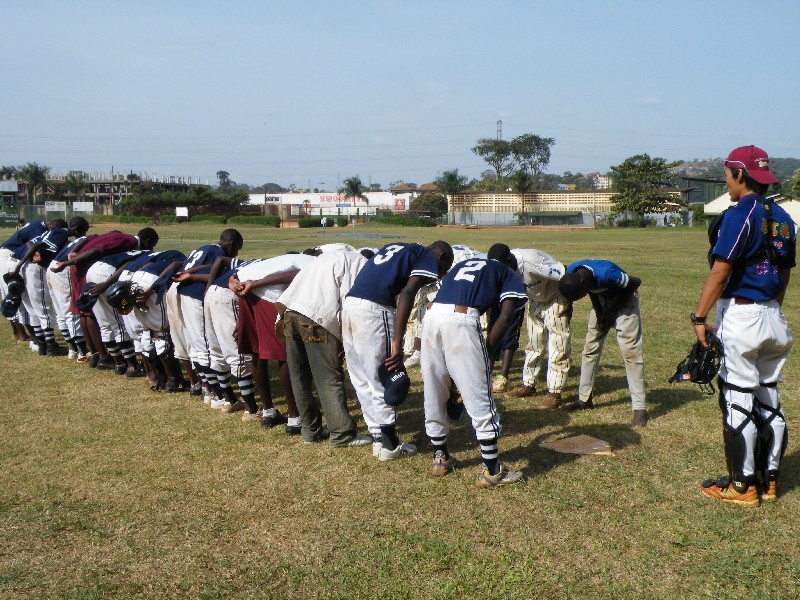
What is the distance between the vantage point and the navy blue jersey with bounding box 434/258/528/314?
19.2ft

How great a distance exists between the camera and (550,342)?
8859 mm

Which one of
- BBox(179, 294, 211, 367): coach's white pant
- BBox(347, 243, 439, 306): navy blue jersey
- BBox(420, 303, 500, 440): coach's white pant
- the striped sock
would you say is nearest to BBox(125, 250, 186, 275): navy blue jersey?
BBox(179, 294, 211, 367): coach's white pant

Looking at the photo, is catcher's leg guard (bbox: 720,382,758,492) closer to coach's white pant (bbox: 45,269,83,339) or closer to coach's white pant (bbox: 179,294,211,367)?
coach's white pant (bbox: 179,294,211,367)

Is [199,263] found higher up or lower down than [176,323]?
higher up

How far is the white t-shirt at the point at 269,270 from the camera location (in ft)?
25.1

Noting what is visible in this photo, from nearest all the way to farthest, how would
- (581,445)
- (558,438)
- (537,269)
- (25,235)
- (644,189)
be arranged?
(581,445) < (558,438) < (537,269) < (25,235) < (644,189)

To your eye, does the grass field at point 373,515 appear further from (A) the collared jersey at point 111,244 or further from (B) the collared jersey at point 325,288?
(A) the collared jersey at point 111,244

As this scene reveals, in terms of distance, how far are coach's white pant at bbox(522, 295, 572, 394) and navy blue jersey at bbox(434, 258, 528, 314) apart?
2886 millimetres

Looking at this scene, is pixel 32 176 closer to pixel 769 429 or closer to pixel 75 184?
pixel 75 184

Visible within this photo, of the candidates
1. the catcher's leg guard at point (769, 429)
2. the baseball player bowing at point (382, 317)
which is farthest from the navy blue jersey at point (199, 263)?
the catcher's leg guard at point (769, 429)

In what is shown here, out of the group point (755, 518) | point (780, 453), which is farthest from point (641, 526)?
point (780, 453)

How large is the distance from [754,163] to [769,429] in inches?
78.9

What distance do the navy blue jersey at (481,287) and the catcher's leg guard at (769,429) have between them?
1.95m

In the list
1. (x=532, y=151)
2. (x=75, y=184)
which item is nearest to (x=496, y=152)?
(x=532, y=151)
